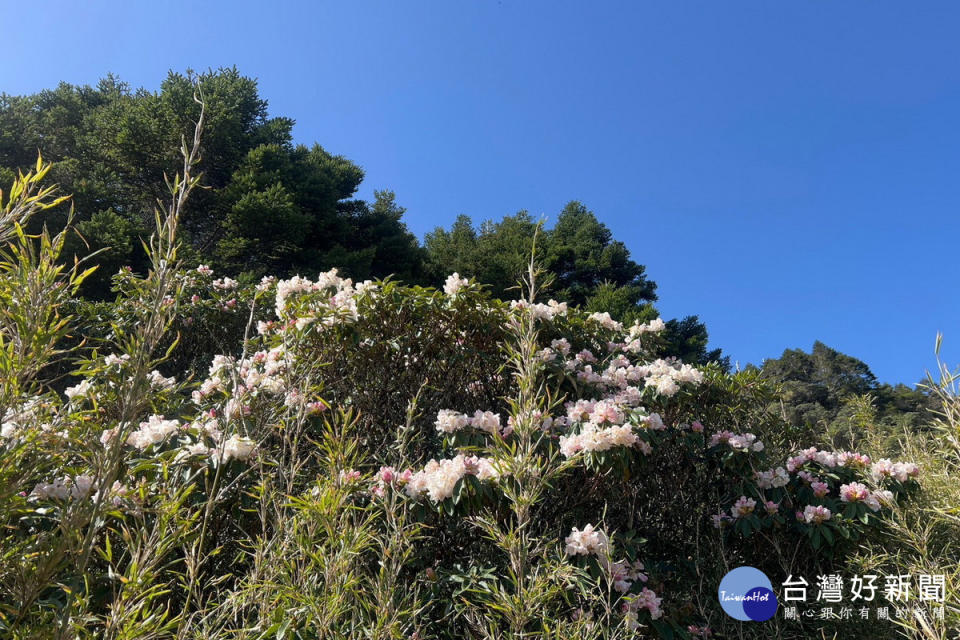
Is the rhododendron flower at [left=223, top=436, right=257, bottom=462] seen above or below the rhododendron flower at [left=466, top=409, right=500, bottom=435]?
below

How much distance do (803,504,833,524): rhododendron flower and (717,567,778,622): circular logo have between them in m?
0.42

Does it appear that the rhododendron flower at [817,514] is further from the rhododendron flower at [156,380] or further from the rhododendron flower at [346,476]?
the rhododendron flower at [156,380]

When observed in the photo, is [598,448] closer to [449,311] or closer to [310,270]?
[449,311]

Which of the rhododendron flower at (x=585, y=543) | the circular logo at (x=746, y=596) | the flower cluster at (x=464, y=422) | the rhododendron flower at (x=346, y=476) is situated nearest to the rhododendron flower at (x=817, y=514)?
the circular logo at (x=746, y=596)

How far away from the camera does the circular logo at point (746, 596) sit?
8.75 feet

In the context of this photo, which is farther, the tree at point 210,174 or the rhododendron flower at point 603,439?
the tree at point 210,174

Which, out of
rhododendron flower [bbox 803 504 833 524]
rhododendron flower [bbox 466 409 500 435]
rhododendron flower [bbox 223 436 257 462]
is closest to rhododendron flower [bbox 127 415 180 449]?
rhododendron flower [bbox 223 436 257 462]

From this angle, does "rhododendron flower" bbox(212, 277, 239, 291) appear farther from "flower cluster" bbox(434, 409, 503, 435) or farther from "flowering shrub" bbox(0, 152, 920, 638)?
"flower cluster" bbox(434, 409, 503, 435)

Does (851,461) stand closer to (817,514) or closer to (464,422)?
(817,514)

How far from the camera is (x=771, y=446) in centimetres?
365

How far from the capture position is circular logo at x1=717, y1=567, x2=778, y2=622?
2.67 metres

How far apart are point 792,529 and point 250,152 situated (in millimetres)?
12309

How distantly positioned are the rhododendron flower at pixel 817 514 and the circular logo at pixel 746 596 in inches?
16.4

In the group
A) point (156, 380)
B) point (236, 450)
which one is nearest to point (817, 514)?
point (236, 450)
